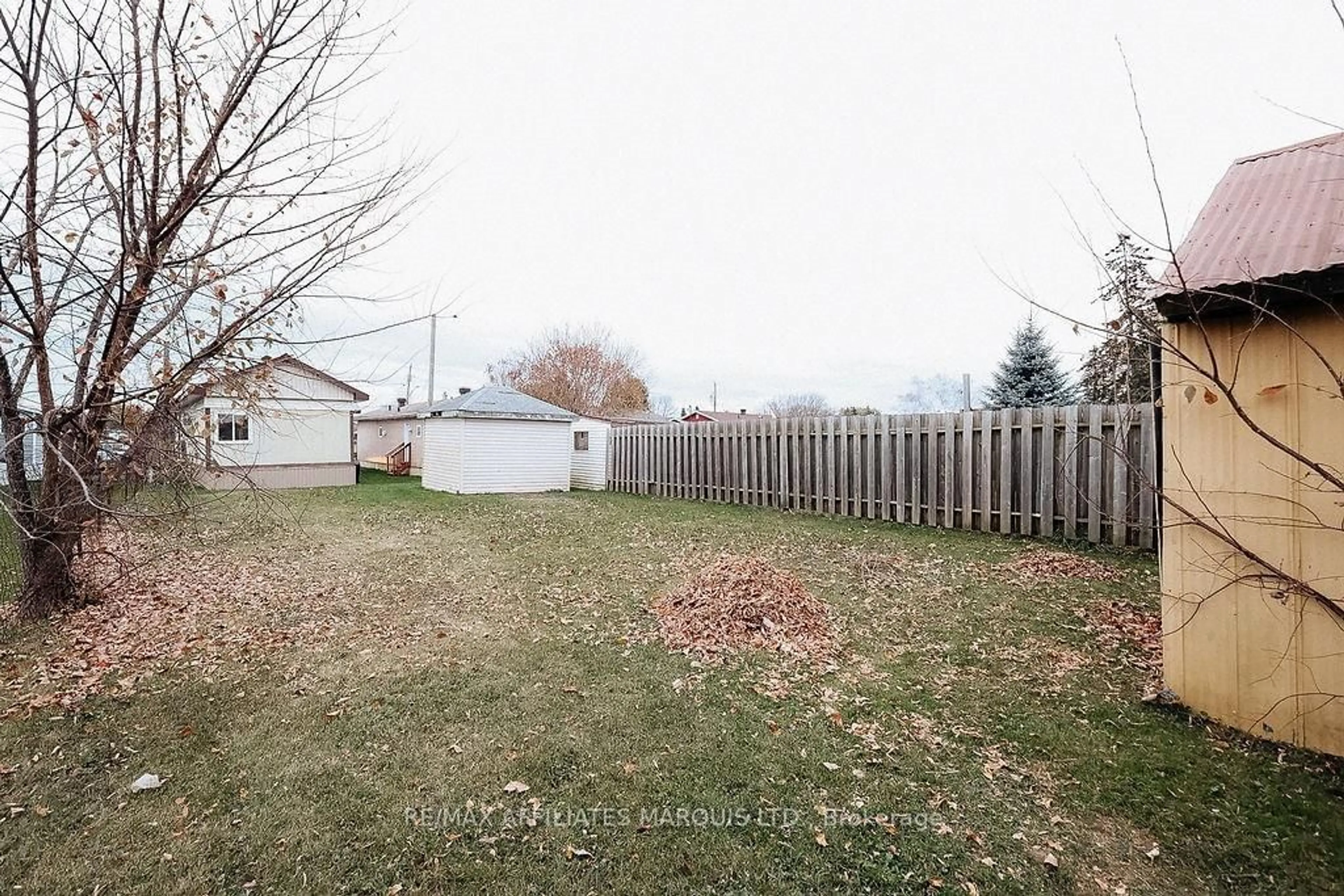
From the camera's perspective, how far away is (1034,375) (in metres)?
15.2

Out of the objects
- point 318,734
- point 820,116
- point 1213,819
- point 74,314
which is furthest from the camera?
point 820,116

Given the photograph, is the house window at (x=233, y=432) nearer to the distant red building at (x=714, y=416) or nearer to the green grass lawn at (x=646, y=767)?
the green grass lawn at (x=646, y=767)

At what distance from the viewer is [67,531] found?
4.64 meters

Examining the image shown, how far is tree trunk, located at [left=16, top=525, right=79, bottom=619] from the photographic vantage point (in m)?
4.78

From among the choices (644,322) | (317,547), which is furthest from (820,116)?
(644,322)

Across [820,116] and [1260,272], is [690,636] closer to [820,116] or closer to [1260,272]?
[1260,272]

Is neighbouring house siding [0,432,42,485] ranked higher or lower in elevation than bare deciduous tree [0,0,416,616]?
lower

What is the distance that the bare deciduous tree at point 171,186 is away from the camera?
380 centimetres

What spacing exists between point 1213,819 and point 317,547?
352 inches

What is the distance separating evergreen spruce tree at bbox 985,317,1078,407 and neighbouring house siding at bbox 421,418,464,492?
14.4 m

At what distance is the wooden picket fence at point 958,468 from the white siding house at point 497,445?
16.5 feet

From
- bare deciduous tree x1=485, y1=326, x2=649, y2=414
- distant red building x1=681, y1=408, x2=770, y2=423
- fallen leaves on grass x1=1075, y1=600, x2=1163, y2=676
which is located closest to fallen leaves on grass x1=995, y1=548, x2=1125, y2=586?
fallen leaves on grass x1=1075, y1=600, x2=1163, y2=676

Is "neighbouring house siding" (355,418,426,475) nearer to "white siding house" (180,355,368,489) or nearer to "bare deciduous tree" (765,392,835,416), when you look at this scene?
"white siding house" (180,355,368,489)

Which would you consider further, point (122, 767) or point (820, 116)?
point (820, 116)
